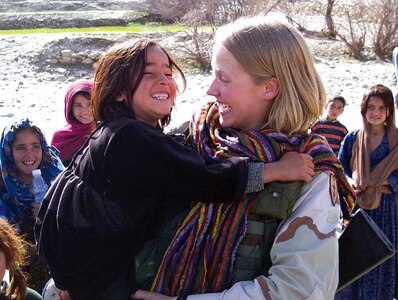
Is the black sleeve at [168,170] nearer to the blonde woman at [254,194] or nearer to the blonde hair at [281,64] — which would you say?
the blonde woman at [254,194]

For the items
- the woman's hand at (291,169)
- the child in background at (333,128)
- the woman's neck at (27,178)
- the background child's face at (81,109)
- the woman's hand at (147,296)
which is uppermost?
the woman's hand at (291,169)

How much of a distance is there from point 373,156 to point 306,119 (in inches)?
116

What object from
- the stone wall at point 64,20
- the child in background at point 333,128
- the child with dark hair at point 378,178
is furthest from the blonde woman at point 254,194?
the stone wall at point 64,20

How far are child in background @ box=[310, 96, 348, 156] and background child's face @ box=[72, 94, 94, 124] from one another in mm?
2418

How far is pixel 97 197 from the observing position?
1.71 meters

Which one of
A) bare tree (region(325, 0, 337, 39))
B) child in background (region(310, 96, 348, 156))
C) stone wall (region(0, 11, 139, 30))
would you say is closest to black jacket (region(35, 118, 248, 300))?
child in background (region(310, 96, 348, 156))

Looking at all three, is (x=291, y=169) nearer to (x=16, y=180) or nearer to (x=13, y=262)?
(x=13, y=262)

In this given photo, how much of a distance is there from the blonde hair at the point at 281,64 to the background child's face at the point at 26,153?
2.35m

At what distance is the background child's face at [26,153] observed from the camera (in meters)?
3.74

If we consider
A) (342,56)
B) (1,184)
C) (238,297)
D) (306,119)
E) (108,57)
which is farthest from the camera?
(342,56)

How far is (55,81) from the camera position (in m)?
Answer: 16.8

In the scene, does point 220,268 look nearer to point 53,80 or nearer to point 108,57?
point 108,57

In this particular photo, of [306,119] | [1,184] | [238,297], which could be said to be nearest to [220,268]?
[238,297]

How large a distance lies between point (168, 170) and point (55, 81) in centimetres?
1591
